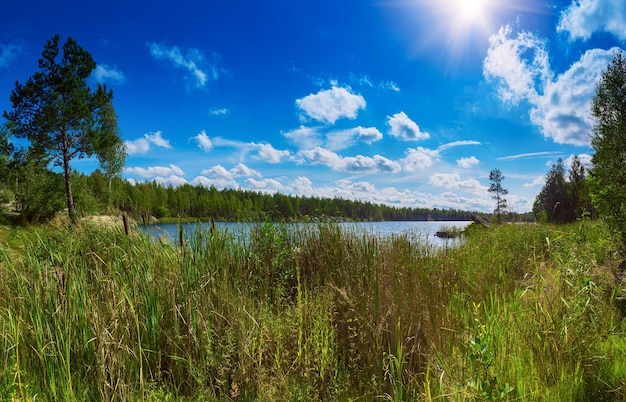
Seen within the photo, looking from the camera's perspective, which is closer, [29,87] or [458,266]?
[458,266]

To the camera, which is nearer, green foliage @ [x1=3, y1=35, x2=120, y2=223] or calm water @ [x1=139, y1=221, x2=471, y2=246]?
calm water @ [x1=139, y1=221, x2=471, y2=246]

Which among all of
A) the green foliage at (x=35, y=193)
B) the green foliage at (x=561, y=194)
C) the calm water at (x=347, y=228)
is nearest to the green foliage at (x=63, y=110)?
the green foliage at (x=35, y=193)

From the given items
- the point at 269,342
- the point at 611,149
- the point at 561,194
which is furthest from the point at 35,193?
the point at 561,194

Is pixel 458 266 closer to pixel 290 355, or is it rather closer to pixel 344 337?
pixel 344 337

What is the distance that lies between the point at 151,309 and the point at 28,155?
2370 cm

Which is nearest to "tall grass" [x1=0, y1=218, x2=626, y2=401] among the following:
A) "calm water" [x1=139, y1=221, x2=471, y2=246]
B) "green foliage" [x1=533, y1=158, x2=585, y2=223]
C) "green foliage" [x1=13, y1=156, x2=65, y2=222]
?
"calm water" [x1=139, y1=221, x2=471, y2=246]

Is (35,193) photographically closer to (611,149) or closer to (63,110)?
(63,110)

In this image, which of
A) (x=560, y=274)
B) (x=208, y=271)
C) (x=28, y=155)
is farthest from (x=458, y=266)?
(x=28, y=155)

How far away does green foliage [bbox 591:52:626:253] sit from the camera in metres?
5.02

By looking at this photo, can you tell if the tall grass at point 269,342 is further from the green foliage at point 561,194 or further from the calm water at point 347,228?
the green foliage at point 561,194

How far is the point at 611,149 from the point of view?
5.40m

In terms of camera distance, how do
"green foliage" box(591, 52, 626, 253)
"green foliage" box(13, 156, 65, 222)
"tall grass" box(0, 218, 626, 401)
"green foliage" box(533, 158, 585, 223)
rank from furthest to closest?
"green foliage" box(533, 158, 585, 223) → "green foliage" box(13, 156, 65, 222) → "green foliage" box(591, 52, 626, 253) → "tall grass" box(0, 218, 626, 401)

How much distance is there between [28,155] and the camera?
Result: 69.2 ft

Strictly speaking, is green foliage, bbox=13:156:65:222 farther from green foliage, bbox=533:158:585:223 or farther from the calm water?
green foliage, bbox=533:158:585:223
